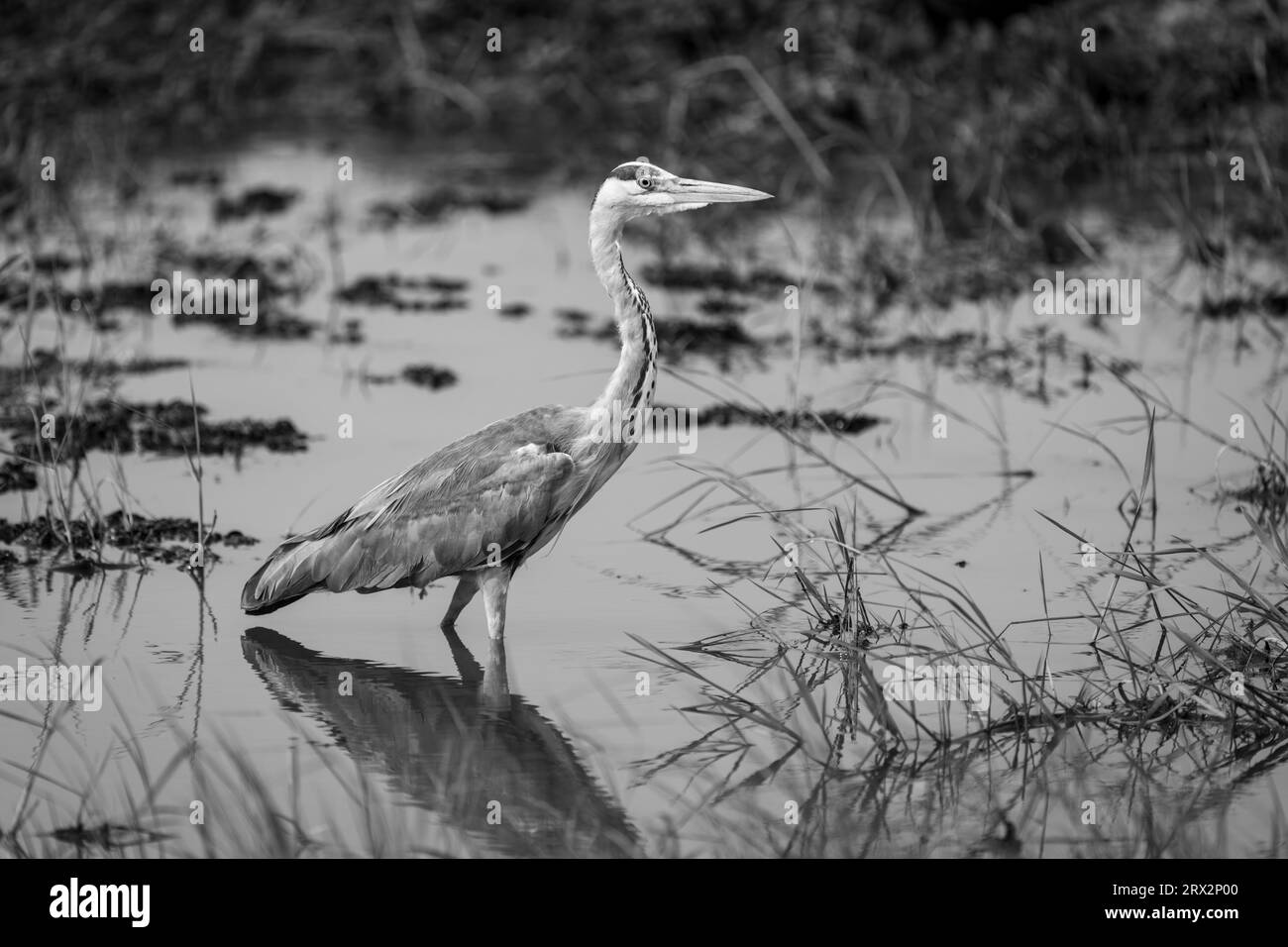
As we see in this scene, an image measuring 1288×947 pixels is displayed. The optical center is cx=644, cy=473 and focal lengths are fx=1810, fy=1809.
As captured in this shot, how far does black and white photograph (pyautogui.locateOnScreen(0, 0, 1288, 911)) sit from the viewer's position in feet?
20.4

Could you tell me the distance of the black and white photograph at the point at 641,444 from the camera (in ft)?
20.4

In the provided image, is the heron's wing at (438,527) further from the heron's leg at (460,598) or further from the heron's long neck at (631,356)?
the heron's long neck at (631,356)

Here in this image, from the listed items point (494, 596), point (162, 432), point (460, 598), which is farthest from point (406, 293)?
point (494, 596)

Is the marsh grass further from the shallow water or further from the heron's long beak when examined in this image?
the heron's long beak

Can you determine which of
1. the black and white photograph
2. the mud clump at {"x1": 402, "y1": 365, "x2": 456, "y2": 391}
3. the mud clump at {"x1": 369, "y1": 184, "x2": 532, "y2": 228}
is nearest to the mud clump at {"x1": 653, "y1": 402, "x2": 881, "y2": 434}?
the black and white photograph

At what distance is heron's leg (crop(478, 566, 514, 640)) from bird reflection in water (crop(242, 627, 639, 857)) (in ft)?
0.20

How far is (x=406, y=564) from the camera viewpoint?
309 inches

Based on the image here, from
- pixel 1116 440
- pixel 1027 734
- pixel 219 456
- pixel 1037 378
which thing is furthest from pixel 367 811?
pixel 1037 378

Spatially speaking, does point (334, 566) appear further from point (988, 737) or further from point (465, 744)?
point (988, 737)

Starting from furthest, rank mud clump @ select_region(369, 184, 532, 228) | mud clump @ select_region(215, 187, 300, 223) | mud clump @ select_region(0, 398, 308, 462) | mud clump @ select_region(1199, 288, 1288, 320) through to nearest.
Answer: mud clump @ select_region(369, 184, 532, 228) → mud clump @ select_region(215, 187, 300, 223) → mud clump @ select_region(1199, 288, 1288, 320) → mud clump @ select_region(0, 398, 308, 462)

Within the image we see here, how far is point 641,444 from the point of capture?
33.3 ft

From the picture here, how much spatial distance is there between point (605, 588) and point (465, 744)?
183cm

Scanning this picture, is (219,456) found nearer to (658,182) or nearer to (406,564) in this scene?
(406,564)
